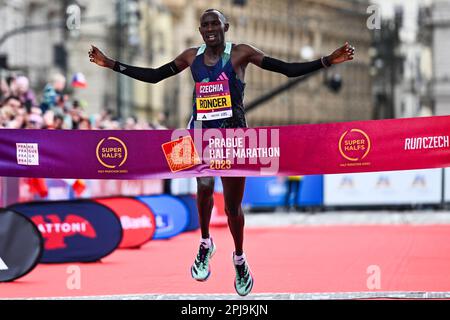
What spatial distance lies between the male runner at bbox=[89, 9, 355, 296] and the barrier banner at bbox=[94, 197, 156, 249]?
16.8 ft

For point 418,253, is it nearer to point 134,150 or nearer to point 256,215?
point 134,150

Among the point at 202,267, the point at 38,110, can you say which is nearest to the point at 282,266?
the point at 202,267

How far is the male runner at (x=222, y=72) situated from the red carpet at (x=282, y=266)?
0.66 metres

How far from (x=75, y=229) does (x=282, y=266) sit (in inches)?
93.0

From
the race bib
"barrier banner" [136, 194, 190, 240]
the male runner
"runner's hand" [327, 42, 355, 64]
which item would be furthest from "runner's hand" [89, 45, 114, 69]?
"barrier banner" [136, 194, 190, 240]

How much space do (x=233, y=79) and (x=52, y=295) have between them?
8.16 feet

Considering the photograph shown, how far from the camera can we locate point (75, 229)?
11.3 m

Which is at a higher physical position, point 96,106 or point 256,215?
point 96,106

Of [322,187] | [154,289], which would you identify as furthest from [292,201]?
[154,289]

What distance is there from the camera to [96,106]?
49.8 meters

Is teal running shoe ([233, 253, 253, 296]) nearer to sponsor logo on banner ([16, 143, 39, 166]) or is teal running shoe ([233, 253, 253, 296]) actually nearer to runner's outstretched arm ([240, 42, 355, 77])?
runner's outstretched arm ([240, 42, 355, 77])

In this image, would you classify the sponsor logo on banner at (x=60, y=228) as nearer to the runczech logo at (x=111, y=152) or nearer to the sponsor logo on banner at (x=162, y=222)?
the sponsor logo on banner at (x=162, y=222)

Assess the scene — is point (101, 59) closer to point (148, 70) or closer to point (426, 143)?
point (148, 70)
